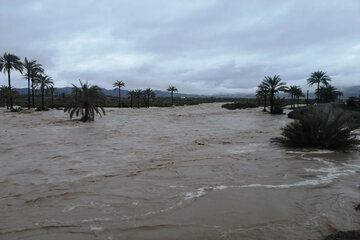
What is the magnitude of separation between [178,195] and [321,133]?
326 inches

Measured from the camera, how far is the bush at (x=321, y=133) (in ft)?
38.8

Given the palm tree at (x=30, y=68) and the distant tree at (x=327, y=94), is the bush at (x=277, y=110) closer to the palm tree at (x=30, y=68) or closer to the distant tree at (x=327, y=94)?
the distant tree at (x=327, y=94)

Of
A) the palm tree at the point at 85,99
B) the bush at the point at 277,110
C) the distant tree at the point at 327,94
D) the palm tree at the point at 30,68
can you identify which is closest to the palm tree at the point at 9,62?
the palm tree at the point at 30,68

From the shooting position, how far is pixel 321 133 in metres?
12.2

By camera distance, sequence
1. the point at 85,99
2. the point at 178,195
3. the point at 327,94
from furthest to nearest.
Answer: the point at 327,94 → the point at 85,99 → the point at 178,195

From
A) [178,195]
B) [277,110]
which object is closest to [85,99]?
Result: [178,195]

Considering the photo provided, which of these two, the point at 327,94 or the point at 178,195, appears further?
the point at 327,94

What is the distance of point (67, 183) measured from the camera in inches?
279

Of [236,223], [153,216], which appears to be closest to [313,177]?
[236,223]

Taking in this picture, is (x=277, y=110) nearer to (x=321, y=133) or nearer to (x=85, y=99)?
(x=85, y=99)

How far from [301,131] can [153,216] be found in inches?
364

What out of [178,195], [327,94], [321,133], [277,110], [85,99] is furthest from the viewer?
[327,94]

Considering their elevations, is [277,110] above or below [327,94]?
below

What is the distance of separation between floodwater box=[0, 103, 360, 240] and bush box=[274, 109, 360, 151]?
98 centimetres
